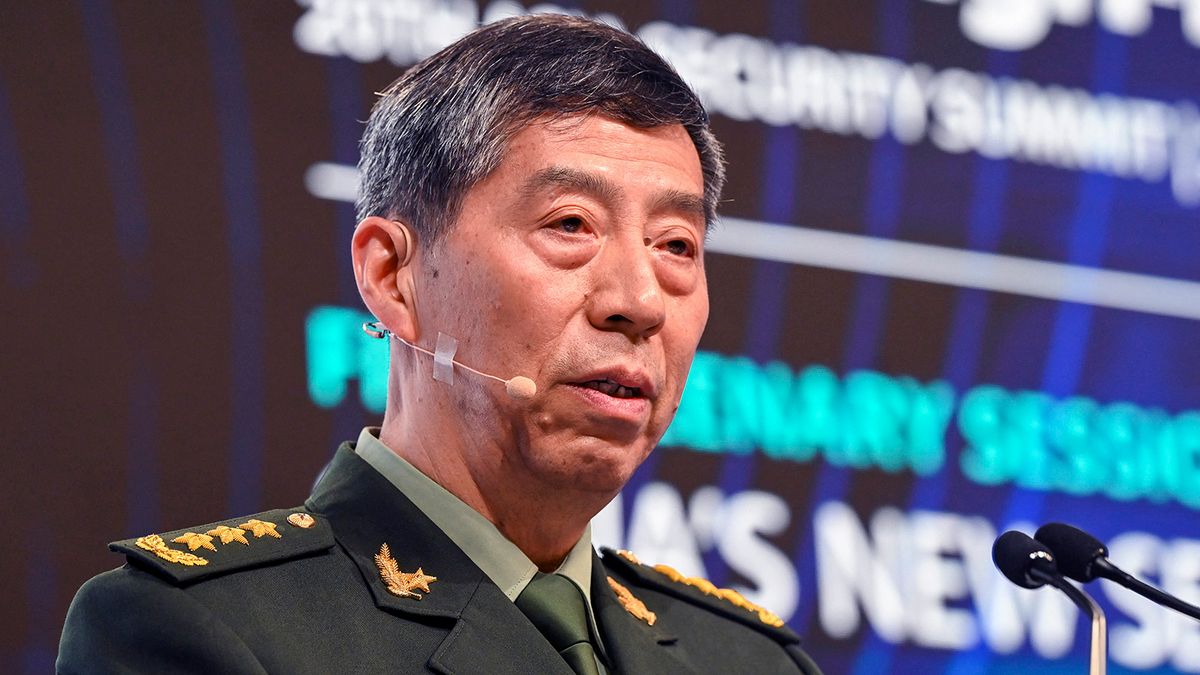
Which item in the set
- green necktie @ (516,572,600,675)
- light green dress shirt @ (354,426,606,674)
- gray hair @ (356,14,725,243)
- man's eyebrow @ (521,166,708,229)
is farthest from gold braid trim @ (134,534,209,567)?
man's eyebrow @ (521,166,708,229)

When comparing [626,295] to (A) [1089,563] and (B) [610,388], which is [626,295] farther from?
(A) [1089,563]

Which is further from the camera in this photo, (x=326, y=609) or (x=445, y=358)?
(x=445, y=358)

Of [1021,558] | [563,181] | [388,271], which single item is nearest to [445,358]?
[388,271]

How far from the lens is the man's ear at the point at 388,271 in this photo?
2.19 m

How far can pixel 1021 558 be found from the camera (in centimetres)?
206

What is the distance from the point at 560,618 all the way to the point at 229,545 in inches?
18.3

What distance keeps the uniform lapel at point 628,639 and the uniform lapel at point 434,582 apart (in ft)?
0.57

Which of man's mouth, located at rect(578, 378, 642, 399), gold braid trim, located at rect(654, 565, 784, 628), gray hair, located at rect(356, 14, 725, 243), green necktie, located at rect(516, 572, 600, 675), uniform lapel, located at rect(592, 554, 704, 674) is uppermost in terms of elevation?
gray hair, located at rect(356, 14, 725, 243)

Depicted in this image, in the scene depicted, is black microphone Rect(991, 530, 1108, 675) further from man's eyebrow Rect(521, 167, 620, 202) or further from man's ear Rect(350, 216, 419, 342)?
man's ear Rect(350, 216, 419, 342)

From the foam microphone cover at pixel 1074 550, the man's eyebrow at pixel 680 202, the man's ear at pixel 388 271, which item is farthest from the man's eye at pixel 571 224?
the foam microphone cover at pixel 1074 550

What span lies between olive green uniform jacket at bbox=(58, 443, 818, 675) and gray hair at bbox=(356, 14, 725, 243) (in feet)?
1.31

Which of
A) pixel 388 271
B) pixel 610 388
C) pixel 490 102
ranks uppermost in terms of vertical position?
pixel 490 102

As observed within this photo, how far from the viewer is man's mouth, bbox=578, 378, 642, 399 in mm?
2062

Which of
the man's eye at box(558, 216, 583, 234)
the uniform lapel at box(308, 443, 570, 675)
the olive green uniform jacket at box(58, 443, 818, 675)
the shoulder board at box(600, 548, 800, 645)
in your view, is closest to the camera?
the olive green uniform jacket at box(58, 443, 818, 675)
